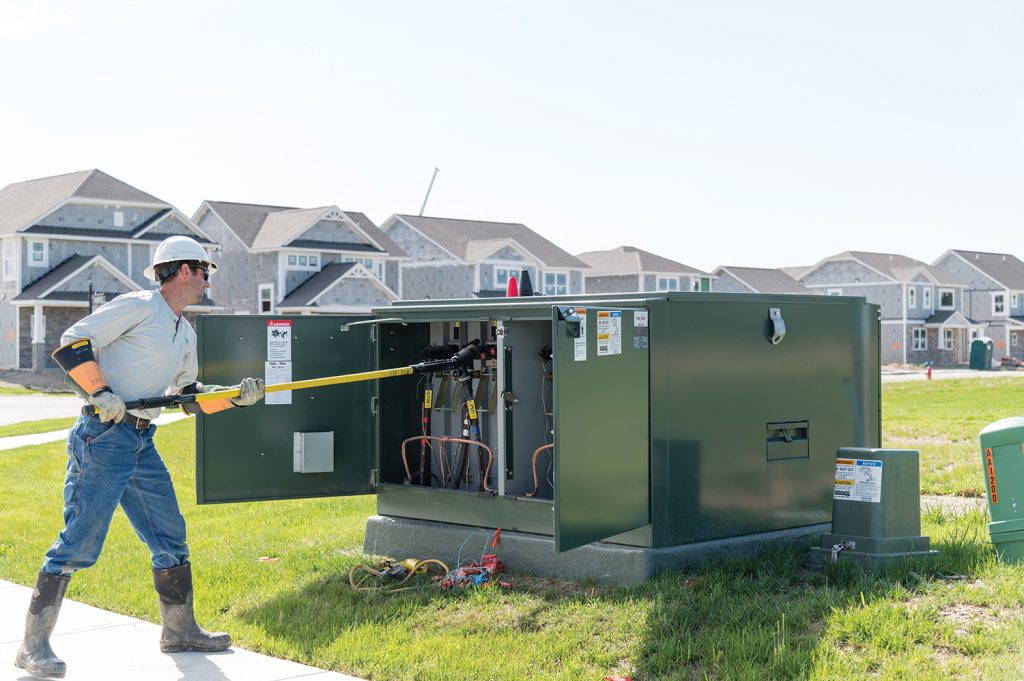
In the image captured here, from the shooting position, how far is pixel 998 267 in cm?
8575

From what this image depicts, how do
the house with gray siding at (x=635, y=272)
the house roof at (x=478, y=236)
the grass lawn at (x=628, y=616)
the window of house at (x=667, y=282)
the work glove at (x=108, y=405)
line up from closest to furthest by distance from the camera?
1. the grass lawn at (x=628, y=616)
2. the work glove at (x=108, y=405)
3. the house roof at (x=478, y=236)
4. the house with gray siding at (x=635, y=272)
5. the window of house at (x=667, y=282)

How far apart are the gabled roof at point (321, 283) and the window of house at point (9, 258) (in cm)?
1133

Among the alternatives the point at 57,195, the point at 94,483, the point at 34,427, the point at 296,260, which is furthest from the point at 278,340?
the point at 296,260

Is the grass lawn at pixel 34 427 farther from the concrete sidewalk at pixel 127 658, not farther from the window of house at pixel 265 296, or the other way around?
the window of house at pixel 265 296

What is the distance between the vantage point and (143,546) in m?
9.13

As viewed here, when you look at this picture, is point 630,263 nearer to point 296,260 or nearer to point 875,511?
point 296,260

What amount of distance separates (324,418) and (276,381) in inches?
17.9

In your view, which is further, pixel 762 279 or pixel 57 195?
pixel 762 279

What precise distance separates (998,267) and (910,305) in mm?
15060

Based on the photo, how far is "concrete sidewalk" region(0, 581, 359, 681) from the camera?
5668mm

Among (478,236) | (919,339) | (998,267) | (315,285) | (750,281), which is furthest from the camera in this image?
(998,267)

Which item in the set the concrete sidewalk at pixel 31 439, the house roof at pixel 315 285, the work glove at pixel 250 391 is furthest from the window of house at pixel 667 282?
the work glove at pixel 250 391

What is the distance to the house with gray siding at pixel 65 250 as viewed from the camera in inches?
1816

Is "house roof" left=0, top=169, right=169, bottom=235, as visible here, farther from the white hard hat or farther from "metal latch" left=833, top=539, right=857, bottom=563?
"metal latch" left=833, top=539, right=857, bottom=563
